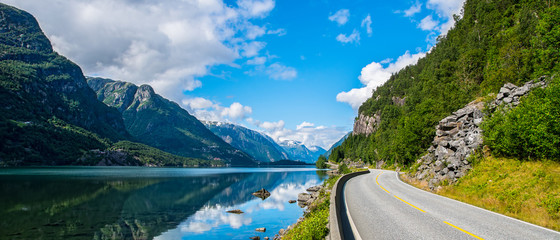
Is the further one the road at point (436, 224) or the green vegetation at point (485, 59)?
the green vegetation at point (485, 59)

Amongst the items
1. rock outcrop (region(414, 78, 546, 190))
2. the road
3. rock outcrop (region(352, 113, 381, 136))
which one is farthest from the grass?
rock outcrop (region(352, 113, 381, 136))

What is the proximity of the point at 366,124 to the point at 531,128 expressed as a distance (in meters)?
154

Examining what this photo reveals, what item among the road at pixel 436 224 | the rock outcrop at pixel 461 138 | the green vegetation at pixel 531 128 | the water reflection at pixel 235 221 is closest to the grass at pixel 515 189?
the green vegetation at pixel 531 128

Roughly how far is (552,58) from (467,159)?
18.0m

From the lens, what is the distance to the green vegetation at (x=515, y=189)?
14.3 m

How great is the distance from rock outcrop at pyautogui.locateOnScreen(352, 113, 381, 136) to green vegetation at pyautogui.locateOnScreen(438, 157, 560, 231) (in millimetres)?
134515

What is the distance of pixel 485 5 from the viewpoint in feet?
219

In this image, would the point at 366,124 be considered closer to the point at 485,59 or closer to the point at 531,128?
the point at 485,59

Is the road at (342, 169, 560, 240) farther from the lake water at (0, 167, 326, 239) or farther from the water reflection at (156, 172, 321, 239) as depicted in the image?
the water reflection at (156, 172, 321, 239)

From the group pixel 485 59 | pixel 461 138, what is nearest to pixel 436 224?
pixel 461 138

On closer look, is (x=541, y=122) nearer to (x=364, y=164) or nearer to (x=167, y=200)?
(x=167, y=200)

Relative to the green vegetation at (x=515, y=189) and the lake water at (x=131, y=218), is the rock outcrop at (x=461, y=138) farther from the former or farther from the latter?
the lake water at (x=131, y=218)

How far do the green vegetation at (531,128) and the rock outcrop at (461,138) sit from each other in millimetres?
2167

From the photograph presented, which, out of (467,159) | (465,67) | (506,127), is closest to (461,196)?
(467,159)
